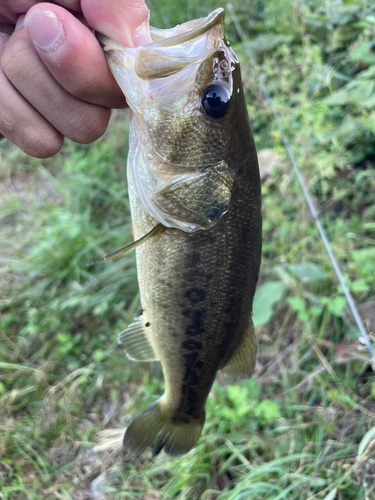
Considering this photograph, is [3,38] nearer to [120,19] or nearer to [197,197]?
[120,19]

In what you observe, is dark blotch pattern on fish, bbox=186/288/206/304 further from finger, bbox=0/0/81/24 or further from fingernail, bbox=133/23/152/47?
finger, bbox=0/0/81/24

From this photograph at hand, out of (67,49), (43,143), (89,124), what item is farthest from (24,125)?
(67,49)

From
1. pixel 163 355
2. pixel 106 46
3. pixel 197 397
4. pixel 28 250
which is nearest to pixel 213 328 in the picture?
pixel 163 355

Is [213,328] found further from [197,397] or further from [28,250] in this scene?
[28,250]

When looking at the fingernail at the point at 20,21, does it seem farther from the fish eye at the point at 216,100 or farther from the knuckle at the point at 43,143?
the fish eye at the point at 216,100

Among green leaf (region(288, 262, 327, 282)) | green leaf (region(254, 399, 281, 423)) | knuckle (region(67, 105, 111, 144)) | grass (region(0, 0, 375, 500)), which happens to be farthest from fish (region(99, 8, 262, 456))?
green leaf (region(288, 262, 327, 282))

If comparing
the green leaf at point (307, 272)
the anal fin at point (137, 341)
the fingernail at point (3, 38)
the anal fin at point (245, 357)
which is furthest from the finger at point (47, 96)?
the green leaf at point (307, 272)

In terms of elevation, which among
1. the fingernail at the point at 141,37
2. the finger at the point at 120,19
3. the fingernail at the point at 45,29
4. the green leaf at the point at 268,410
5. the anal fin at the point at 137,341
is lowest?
the green leaf at the point at 268,410
